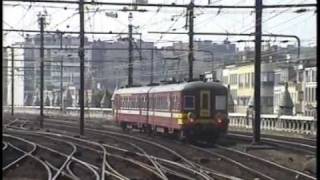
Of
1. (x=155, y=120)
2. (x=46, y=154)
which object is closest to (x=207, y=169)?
(x=46, y=154)

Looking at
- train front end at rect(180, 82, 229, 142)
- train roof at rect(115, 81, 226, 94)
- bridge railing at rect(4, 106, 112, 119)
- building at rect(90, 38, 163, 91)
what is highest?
building at rect(90, 38, 163, 91)

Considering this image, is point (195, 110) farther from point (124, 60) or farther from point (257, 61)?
point (124, 60)

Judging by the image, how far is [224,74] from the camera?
345 ft

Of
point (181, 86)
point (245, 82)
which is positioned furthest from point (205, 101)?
point (245, 82)

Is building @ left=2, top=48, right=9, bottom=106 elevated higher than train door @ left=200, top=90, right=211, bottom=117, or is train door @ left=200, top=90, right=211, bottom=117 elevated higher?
building @ left=2, top=48, right=9, bottom=106

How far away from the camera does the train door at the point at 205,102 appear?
29953 mm

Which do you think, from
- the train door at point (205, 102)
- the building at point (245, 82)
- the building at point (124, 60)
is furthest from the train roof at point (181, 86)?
the building at point (245, 82)

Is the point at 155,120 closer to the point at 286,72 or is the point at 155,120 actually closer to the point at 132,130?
the point at 132,130

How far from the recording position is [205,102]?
30.0 m

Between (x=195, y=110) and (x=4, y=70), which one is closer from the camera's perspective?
(x=195, y=110)

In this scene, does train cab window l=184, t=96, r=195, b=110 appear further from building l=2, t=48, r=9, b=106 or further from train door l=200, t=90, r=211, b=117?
building l=2, t=48, r=9, b=106

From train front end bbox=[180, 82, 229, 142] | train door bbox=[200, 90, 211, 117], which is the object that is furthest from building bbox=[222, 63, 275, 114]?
train door bbox=[200, 90, 211, 117]

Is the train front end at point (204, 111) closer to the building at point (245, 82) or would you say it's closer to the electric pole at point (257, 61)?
the electric pole at point (257, 61)

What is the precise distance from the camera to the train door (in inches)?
1179
